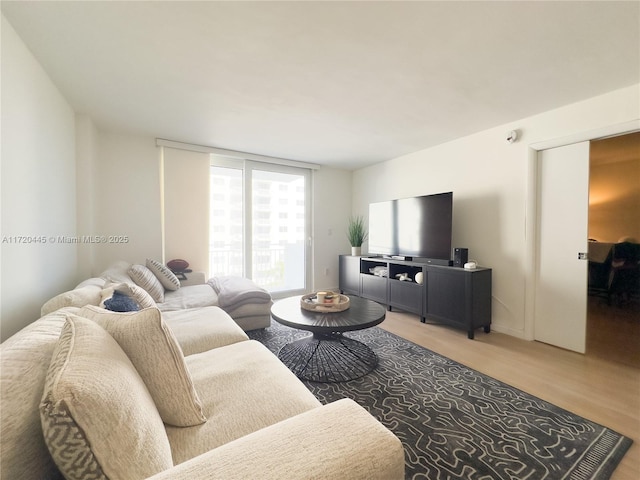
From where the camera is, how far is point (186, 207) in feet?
12.2

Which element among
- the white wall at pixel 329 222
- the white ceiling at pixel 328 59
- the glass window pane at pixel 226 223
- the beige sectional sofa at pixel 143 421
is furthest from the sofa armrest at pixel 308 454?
the white wall at pixel 329 222

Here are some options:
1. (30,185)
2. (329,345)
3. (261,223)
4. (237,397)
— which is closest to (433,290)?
(329,345)

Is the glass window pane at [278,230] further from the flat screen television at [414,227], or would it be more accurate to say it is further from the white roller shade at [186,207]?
the flat screen television at [414,227]

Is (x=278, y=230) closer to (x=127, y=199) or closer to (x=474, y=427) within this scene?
(x=127, y=199)

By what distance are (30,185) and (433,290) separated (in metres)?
3.71

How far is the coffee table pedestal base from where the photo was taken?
2.10 metres

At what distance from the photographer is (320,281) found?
4.92m

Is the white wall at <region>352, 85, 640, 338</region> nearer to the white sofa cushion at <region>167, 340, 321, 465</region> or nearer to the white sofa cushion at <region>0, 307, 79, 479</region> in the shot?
the white sofa cushion at <region>167, 340, 321, 465</region>

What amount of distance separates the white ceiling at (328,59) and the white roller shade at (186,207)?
2.29ft

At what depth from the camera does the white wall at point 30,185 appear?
1530 millimetres

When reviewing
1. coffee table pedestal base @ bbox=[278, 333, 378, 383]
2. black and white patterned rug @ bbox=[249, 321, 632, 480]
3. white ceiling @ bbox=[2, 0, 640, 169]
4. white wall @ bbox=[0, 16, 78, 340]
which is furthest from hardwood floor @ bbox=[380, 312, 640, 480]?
white wall @ bbox=[0, 16, 78, 340]

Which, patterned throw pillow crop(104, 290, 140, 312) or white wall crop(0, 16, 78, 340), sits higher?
white wall crop(0, 16, 78, 340)

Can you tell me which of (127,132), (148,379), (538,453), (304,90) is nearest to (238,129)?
(304,90)

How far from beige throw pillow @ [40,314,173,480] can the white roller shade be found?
125 inches
